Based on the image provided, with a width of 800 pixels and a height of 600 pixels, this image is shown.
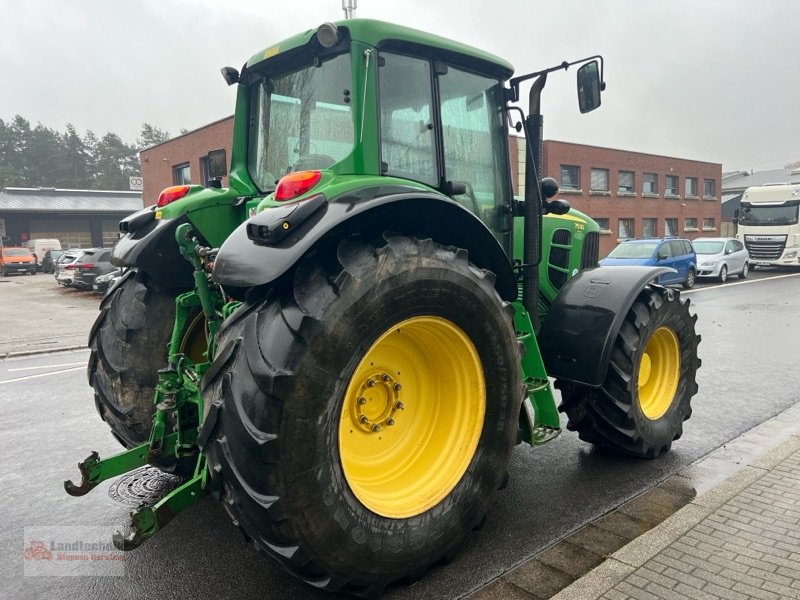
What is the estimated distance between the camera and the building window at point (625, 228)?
3522cm

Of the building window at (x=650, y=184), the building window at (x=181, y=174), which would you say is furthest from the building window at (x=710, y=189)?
the building window at (x=181, y=174)

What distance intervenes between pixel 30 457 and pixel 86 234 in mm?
45946

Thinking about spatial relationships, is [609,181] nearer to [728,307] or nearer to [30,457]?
[728,307]

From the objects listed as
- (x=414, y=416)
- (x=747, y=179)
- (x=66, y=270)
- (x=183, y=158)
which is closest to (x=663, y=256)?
(x=414, y=416)

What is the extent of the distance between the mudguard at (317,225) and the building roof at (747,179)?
66086mm

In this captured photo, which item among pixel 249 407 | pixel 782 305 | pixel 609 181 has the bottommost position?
pixel 782 305

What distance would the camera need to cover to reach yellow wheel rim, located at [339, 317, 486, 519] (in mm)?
2824

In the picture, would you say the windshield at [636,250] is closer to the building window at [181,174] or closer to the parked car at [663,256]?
the parked car at [663,256]

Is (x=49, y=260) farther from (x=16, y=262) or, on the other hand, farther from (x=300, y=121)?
(x=300, y=121)

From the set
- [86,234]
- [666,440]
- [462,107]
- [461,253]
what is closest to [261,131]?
[462,107]

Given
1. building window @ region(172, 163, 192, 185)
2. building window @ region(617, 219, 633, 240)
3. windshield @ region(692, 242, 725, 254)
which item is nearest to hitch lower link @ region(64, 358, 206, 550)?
windshield @ region(692, 242, 725, 254)

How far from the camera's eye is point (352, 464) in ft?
9.27

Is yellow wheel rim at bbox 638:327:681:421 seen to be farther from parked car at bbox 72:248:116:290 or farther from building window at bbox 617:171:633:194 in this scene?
building window at bbox 617:171:633:194

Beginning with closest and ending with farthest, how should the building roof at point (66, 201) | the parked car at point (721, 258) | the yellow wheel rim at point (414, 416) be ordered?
the yellow wheel rim at point (414, 416)
the parked car at point (721, 258)
the building roof at point (66, 201)
